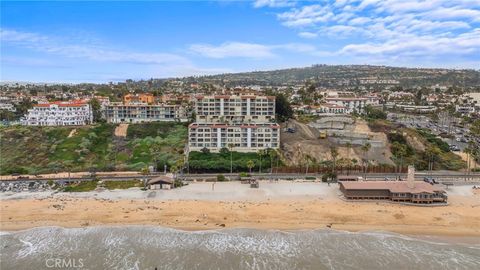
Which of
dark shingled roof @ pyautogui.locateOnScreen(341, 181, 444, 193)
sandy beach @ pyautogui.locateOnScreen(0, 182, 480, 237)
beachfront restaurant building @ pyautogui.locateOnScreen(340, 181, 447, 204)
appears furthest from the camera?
dark shingled roof @ pyautogui.locateOnScreen(341, 181, 444, 193)

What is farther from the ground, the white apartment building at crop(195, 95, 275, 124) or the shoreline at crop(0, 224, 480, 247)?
the white apartment building at crop(195, 95, 275, 124)

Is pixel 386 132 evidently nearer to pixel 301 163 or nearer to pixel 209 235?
pixel 301 163

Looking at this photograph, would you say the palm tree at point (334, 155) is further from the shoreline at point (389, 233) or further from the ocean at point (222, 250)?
the ocean at point (222, 250)

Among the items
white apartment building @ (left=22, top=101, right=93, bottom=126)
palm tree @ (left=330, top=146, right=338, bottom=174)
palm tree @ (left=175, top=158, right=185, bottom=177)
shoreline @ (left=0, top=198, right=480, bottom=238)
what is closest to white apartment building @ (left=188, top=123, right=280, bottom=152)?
palm tree @ (left=175, top=158, right=185, bottom=177)

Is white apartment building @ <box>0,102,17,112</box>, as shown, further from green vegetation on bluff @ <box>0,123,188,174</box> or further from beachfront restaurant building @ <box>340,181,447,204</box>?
beachfront restaurant building @ <box>340,181,447,204</box>

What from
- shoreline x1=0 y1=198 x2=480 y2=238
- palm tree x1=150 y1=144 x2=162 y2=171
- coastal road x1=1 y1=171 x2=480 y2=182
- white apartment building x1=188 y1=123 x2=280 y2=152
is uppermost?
white apartment building x1=188 y1=123 x2=280 y2=152

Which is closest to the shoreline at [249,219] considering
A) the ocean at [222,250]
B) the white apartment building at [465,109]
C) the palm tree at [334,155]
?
the ocean at [222,250]

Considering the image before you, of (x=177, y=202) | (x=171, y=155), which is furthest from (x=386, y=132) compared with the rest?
(x=177, y=202)
